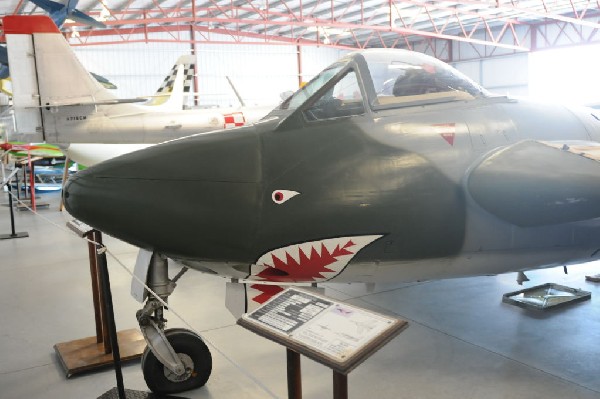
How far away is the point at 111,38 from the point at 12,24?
23.2 metres

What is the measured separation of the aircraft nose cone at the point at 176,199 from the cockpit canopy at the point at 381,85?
0.77 meters

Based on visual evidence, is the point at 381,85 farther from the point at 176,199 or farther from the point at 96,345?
the point at 96,345

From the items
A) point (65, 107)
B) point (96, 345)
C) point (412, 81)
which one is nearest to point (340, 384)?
point (412, 81)

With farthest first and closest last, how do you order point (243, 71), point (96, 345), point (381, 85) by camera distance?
point (243, 71), point (96, 345), point (381, 85)

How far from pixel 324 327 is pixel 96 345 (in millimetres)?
3301

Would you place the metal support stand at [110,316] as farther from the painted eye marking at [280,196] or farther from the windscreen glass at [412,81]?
the windscreen glass at [412,81]

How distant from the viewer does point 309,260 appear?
3420mm

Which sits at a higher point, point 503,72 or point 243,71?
point 243,71

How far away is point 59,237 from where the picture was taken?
1115 cm

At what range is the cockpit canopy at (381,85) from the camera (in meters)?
3.74

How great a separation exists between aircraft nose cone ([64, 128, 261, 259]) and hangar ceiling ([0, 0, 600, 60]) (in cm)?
2011

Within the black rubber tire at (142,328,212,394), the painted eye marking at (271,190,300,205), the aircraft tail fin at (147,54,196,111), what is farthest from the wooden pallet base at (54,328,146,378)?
the aircraft tail fin at (147,54,196,111)

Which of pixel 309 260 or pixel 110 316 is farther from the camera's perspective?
pixel 110 316

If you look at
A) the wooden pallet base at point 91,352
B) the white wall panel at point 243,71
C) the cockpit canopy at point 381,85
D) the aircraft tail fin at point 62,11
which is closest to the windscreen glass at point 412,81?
the cockpit canopy at point 381,85
